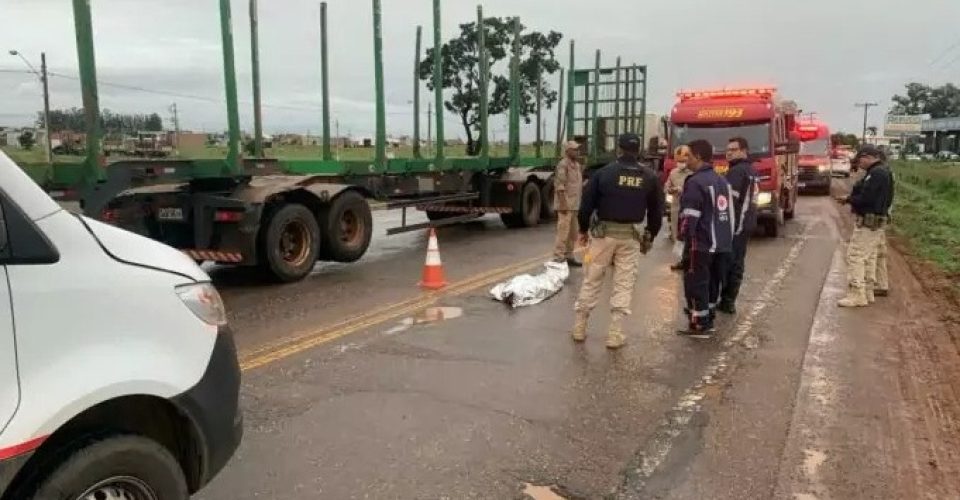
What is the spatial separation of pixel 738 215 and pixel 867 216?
49.3 inches

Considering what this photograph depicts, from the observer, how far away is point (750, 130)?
A: 13914 mm

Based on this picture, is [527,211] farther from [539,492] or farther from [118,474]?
[118,474]

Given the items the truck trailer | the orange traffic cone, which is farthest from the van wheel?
the orange traffic cone

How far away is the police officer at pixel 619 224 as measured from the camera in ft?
21.7

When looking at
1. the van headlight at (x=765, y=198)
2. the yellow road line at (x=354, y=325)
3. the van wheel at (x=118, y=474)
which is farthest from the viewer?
the van headlight at (x=765, y=198)

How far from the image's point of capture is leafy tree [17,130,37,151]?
294 inches

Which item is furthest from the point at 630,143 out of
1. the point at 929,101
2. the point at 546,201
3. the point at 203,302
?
the point at 929,101

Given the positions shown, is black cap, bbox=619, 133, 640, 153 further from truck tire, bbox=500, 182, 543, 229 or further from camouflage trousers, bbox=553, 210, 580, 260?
truck tire, bbox=500, 182, 543, 229

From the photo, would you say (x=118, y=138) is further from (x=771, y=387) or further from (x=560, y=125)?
(x=560, y=125)

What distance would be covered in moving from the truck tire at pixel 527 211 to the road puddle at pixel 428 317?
25.7 ft

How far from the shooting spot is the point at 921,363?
619 centimetres

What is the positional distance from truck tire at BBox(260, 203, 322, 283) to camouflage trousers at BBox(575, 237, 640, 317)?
13.4ft

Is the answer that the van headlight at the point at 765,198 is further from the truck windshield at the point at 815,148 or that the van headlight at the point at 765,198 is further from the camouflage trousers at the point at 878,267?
the truck windshield at the point at 815,148

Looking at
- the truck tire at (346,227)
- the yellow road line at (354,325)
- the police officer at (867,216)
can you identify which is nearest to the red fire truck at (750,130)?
the police officer at (867,216)
